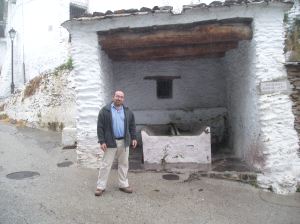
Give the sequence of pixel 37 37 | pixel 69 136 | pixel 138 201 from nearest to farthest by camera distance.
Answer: pixel 138 201
pixel 69 136
pixel 37 37

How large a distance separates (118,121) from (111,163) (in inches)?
28.3

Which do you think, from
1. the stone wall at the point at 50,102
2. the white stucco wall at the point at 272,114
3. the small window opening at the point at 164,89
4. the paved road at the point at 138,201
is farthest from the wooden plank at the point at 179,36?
the stone wall at the point at 50,102

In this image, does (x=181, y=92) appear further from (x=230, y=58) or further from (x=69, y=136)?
(x=69, y=136)

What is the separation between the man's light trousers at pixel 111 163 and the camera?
5.65 m

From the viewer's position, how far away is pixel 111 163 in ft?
18.7

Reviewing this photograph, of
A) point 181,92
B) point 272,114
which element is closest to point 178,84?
point 181,92

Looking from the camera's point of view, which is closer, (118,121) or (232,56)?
(118,121)

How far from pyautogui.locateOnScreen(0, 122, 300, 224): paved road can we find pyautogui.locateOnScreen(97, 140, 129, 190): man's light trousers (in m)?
0.21

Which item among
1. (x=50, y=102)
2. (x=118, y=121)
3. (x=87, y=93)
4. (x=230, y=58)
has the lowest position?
(x=118, y=121)

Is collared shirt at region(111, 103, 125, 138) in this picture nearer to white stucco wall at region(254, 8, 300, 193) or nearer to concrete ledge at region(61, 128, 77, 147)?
white stucco wall at region(254, 8, 300, 193)

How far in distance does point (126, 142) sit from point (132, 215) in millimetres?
1242

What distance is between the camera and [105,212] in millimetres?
5070

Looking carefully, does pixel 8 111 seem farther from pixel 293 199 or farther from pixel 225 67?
pixel 293 199

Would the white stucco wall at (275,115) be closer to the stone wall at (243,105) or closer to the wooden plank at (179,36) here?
the stone wall at (243,105)
